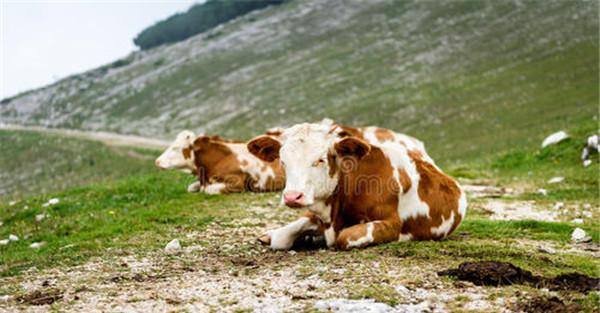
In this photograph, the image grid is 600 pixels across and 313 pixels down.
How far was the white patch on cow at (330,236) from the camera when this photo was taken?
32.9ft

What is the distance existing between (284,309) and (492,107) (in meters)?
49.2

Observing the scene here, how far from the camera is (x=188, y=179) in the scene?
22.5 meters

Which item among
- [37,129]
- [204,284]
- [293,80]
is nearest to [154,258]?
[204,284]

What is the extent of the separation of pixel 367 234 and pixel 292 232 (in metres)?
1.24

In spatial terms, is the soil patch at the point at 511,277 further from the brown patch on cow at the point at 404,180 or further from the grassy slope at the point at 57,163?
the grassy slope at the point at 57,163

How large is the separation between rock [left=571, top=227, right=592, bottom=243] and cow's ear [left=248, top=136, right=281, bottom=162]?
205 inches

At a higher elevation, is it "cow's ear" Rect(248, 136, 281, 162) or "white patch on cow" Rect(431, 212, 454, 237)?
"cow's ear" Rect(248, 136, 281, 162)

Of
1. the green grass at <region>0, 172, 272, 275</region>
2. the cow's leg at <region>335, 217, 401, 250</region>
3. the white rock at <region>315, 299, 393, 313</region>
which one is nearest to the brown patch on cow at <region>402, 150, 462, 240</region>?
the cow's leg at <region>335, 217, 401, 250</region>

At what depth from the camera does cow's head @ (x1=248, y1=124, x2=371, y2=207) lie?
915 cm

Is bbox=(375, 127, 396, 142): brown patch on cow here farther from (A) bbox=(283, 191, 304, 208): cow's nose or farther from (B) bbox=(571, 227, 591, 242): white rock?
(A) bbox=(283, 191, 304, 208): cow's nose

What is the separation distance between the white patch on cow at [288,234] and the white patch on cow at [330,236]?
0.39 meters

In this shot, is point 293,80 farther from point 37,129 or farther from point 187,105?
point 37,129

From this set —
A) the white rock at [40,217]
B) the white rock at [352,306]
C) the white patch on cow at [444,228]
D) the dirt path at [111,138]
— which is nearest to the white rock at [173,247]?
the white patch on cow at [444,228]

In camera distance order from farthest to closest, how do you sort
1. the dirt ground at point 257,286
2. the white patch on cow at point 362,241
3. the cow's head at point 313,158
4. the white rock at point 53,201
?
the white rock at point 53,201, the white patch on cow at point 362,241, the cow's head at point 313,158, the dirt ground at point 257,286
